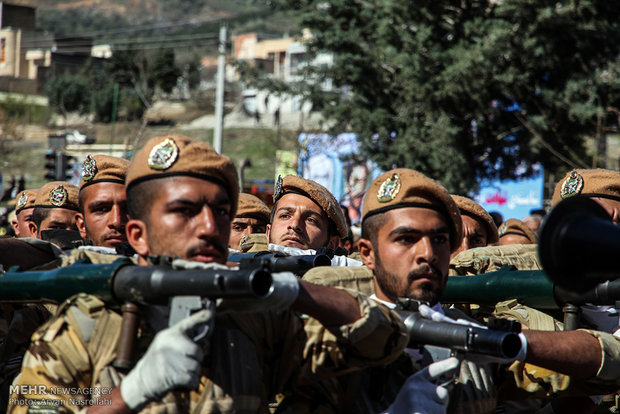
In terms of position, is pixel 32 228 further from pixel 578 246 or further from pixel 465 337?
pixel 578 246

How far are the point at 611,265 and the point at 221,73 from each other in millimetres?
22326

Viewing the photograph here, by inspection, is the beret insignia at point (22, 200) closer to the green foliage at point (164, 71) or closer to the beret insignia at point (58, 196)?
the beret insignia at point (58, 196)

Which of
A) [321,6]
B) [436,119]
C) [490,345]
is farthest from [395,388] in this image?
[321,6]

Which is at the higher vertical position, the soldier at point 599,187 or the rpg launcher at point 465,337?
the soldier at point 599,187

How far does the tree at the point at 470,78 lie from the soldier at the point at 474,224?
12.7 meters

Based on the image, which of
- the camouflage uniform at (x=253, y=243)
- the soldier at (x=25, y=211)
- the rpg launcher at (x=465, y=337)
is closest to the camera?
the rpg launcher at (x=465, y=337)

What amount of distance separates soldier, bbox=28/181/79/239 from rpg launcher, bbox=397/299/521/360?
4.36 metres

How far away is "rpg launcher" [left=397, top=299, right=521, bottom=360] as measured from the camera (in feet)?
10.5

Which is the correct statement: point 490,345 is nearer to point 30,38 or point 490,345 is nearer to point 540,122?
point 540,122

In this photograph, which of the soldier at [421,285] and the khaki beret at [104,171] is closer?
the soldier at [421,285]

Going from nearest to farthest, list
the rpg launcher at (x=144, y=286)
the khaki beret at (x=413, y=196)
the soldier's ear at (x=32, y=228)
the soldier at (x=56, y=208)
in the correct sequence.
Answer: the rpg launcher at (x=144, y=286), the khaki beret at (x=413, y=196), the soldier at (x=56, y=208), the soldier's ear at (x=32, y=228)

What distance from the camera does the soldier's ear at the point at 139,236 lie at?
11.1 ft

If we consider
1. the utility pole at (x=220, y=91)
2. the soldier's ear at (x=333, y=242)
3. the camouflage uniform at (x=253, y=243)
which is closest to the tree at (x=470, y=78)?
the utility pole at (x=220, y=91)

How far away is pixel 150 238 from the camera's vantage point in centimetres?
334
